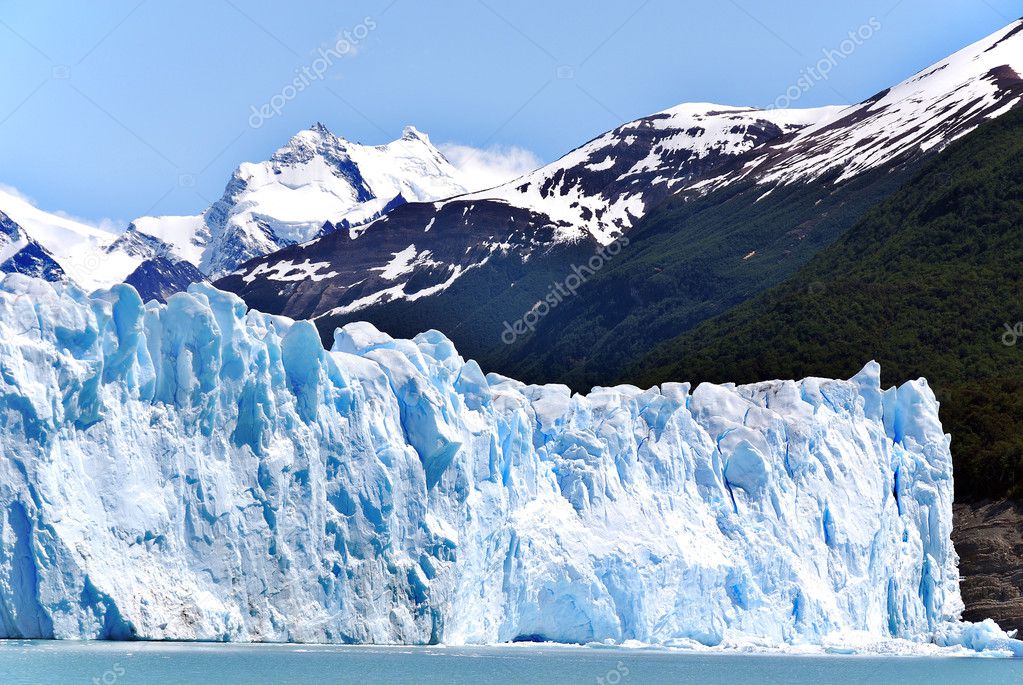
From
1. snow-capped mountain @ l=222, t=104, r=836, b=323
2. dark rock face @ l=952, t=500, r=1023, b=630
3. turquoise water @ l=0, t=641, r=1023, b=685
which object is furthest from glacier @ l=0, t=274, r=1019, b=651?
snow-capped mountain @ l=222, t=104, r=836, b=323

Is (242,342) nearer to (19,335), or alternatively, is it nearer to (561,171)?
(19,335)

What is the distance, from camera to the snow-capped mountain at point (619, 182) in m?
118

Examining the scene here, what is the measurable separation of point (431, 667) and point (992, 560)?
31.3m

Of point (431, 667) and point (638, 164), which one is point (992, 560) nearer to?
point (431, 667)

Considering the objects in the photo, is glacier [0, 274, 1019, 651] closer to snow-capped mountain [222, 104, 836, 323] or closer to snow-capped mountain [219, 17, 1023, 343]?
snow-capped mountain [219, 17, 1023, 343]

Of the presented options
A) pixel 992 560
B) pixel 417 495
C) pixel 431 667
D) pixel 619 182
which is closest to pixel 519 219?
pixel 619 182

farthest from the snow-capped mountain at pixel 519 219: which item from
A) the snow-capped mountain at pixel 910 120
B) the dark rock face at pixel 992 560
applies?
the dark rock face at pixel 992 560

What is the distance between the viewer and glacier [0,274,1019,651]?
2992cm

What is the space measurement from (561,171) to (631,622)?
12779cm

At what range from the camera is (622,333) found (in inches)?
3871

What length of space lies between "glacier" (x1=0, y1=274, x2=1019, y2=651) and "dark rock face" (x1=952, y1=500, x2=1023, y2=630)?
336 inches

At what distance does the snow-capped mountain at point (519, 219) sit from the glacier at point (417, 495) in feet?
287

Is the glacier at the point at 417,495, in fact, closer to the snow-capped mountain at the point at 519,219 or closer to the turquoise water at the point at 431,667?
the turquoise water at the point at 431,667

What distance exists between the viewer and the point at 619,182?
528ft
